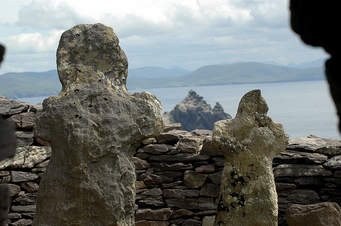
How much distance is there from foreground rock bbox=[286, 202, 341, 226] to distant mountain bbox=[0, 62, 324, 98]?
4482 cm

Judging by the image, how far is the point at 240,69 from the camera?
10850 cm

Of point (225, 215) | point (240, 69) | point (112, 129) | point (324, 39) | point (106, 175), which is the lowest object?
point (225, 215)

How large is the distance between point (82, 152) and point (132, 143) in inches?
19.3

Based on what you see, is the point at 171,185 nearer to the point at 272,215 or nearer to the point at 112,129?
the point at 272,215

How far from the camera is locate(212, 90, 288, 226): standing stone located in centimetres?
625

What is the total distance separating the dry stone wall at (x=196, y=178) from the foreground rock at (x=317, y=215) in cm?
54

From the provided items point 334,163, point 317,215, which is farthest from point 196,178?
point 334,163

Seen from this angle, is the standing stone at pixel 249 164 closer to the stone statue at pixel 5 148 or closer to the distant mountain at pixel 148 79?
the stone statue at pixel 5 148

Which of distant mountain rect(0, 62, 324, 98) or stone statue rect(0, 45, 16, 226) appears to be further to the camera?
distant mountain rect(0, 62, 324, 98)

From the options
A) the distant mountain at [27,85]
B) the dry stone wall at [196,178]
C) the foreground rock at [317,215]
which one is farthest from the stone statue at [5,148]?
the distant mountain at [27,85]

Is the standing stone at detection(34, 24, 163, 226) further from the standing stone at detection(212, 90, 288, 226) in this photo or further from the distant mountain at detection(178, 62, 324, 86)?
the distant mountain at detection(178, 62, 324, 86)

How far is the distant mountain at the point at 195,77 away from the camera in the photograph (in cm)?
5441

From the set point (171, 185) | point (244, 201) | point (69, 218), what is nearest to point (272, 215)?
point (244, 201)

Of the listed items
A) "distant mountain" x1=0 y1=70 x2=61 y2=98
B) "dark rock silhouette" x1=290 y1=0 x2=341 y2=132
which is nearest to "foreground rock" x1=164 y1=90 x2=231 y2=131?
"dark rock silhouette" x1=290 y1=0 x2=341 y2=132
